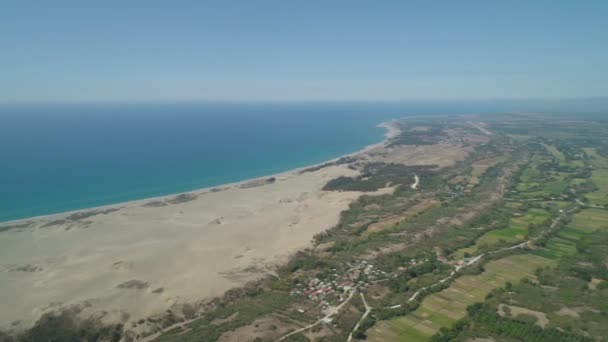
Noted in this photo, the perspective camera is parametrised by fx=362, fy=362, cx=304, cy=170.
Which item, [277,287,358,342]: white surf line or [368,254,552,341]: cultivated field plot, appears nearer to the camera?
[277,287,358,342]: white surf line

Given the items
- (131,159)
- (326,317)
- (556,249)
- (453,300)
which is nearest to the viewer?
(326,317)

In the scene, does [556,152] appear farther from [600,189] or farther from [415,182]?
[415,182]

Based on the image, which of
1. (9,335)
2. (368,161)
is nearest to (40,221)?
(9,335)

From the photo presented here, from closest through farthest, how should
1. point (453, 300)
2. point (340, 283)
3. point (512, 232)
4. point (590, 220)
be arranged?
point (453, 300), point (340, 283), point (512, 232), point (590, 220)

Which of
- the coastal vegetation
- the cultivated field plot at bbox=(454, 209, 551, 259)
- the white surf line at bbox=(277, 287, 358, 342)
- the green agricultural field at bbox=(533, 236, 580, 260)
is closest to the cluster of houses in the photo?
the coastal vegetation

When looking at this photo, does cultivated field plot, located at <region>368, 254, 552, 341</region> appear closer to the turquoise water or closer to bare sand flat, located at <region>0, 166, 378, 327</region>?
bare sand flat, located at <region>0, 166, 378, 327</region>

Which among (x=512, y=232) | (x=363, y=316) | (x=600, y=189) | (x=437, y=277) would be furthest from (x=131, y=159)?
(x=600, y=189)
